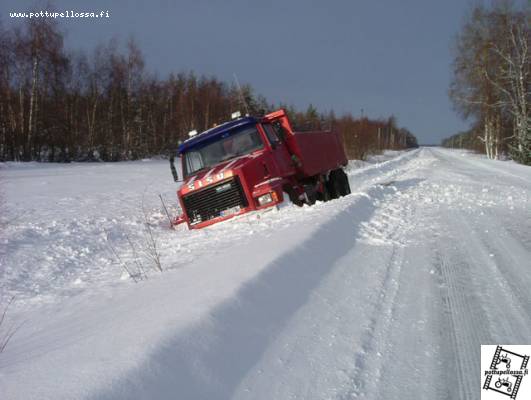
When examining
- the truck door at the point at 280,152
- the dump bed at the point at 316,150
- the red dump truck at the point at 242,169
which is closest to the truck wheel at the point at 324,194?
the dump bed at the point at 316,150

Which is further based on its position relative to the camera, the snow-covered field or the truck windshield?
the truck windshield

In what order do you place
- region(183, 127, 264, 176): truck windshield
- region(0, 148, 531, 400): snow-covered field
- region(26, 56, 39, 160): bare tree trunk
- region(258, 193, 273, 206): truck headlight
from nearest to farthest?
1. region(0, 148, 531, 400): snow-covered field
2. region(258, 193, 273, 206): truck headlight
3. region(183, 127, 264, 176): truck windshield
4. region(26, 56, 39, 160): bare tree trunk

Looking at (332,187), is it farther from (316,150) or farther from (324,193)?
(316,150)

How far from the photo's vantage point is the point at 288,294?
13.1 feet

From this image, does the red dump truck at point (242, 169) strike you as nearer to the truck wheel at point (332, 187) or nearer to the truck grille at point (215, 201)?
the truck grille at point (215, 201)

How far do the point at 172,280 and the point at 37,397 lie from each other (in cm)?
251

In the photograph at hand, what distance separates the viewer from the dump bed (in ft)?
34.6

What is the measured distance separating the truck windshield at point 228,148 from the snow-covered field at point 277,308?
1745 millimetres

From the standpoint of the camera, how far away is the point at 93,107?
111ft

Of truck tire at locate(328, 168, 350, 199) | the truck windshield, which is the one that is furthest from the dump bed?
the truck windshield

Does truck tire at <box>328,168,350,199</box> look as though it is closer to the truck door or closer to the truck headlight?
the truck door

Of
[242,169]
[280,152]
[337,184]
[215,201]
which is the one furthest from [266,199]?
[337,184]

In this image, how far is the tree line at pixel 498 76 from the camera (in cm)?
2689

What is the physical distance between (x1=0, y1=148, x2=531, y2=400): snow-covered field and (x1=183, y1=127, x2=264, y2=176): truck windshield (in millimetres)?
1745
